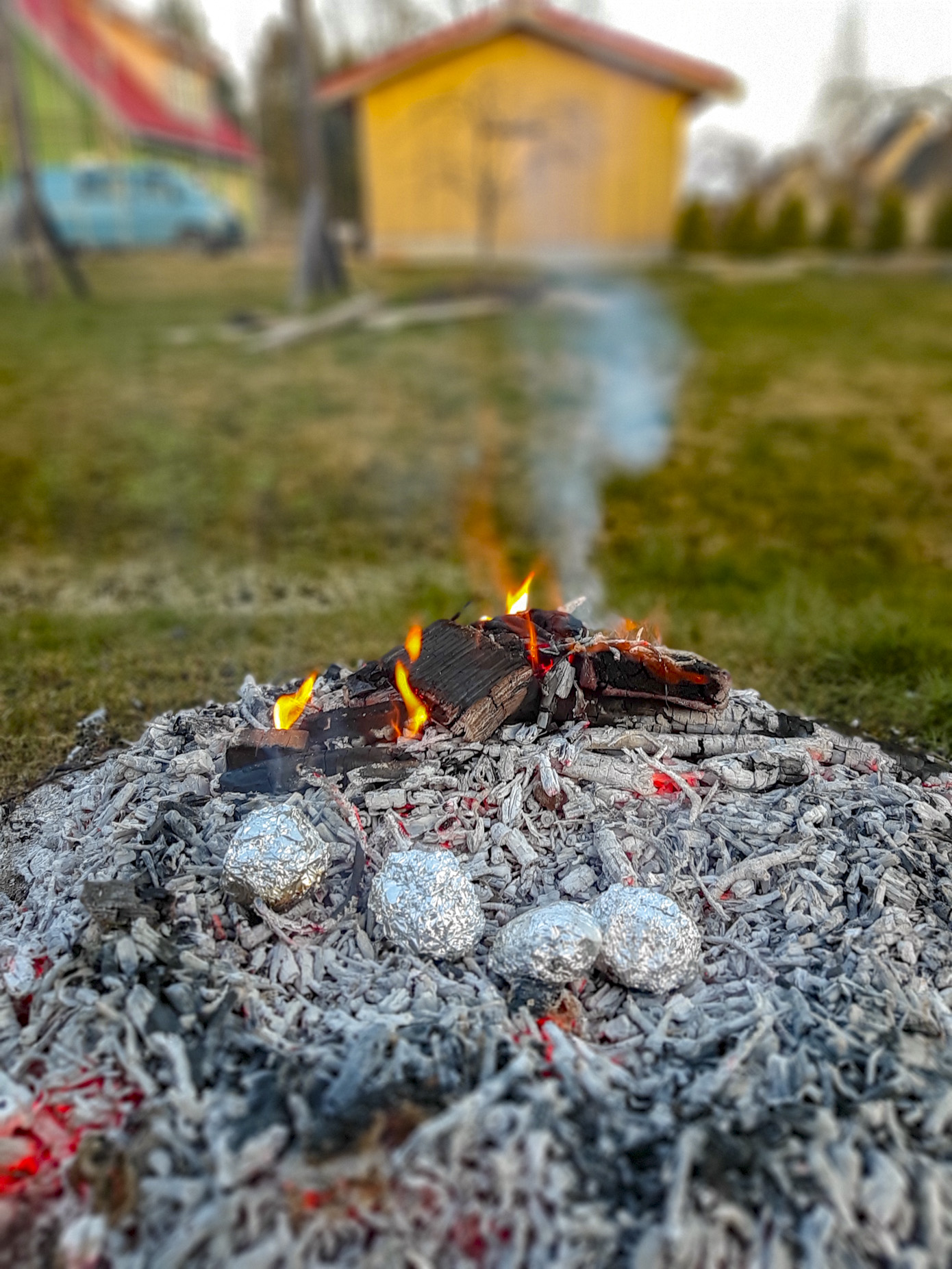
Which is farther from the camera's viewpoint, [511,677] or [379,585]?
[379,585]

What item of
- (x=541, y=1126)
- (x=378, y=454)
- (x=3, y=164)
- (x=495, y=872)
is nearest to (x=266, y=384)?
(x=378, y=454)

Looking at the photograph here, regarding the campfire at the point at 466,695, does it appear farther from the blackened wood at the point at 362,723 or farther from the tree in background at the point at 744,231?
the tree in background at the point at 744,231

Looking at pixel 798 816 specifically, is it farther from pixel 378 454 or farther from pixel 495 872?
pixel 378 454

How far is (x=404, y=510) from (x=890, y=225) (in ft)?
60.3

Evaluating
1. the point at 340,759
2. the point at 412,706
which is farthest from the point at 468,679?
the point at 340,759

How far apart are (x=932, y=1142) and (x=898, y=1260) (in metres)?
0.33

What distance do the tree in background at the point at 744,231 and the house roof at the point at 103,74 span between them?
17.1 meters

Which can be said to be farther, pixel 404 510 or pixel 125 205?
pixel 125 205

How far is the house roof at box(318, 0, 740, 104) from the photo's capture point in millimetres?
19812

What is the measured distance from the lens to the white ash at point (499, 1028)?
6.87ft

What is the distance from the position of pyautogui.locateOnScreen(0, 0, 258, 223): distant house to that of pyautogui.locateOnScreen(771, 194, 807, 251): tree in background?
18126 millimetres

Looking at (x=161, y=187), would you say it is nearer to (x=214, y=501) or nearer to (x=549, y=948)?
(x=214, y=501)

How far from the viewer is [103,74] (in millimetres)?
26531

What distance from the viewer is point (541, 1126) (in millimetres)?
2236
